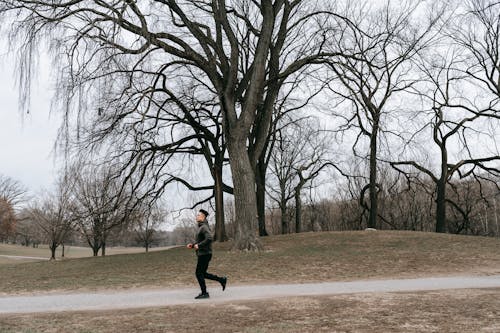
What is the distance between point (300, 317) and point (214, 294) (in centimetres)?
309

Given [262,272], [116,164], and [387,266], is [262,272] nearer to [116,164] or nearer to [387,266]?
[387,266]

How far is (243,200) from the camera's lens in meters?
16.0

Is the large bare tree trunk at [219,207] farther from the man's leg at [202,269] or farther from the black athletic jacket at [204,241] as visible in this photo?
the man's leg at [202,269]

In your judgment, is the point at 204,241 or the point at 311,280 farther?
the point at 311,280

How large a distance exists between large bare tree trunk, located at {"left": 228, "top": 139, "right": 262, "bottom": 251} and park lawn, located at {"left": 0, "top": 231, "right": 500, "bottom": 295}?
0.55 metres

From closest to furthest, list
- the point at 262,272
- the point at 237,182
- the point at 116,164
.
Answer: the point at 262,272, the point at 237,182, the point at 116,164

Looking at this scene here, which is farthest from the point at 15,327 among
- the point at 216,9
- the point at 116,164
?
the point at 216,9

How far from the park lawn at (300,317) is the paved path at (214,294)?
0.75 m

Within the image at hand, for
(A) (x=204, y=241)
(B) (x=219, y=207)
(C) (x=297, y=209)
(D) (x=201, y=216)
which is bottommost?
(A) (x=204, y=241)

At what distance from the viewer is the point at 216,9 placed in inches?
687

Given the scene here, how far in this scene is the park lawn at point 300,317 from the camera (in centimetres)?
620

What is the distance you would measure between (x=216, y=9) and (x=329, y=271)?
11120 mm

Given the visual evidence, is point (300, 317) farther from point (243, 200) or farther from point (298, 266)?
point (243, 200)

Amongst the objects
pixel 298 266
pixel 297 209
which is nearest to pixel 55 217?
pixel 297 209
